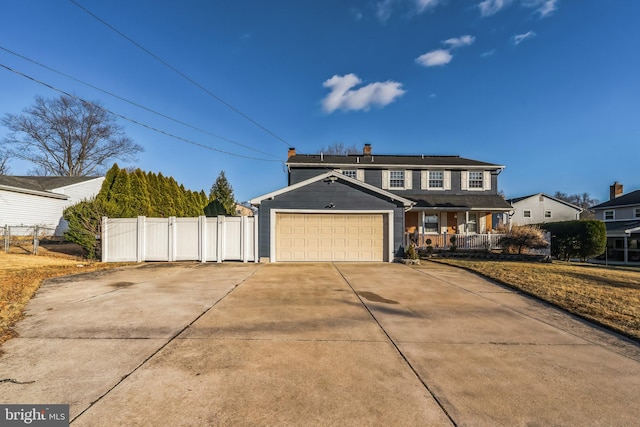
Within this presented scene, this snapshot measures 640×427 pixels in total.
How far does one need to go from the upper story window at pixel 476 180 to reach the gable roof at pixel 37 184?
2898cm

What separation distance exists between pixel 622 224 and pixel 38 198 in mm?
45198

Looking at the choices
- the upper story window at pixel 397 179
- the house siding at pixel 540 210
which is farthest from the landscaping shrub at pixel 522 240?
the house siding at pixel 540 210

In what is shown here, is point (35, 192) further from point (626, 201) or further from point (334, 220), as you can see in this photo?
point (626, 201)

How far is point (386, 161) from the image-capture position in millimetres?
19938

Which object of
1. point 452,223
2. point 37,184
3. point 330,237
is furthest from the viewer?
point 37,184

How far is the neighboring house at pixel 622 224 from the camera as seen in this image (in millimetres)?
21969

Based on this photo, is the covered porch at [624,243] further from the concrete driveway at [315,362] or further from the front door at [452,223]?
the concrete driveway at [315,362]

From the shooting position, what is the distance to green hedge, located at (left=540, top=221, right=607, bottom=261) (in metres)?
14.9

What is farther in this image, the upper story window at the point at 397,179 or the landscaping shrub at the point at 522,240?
the upper story window at the point at 397,179

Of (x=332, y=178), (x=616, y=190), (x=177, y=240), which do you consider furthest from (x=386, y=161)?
(x=616, y=190)

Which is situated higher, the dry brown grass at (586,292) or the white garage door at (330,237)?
the white garage door at (330,237)

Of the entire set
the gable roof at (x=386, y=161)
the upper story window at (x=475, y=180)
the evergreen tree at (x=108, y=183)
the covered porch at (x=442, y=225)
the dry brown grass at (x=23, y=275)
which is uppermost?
the gable roof at (x=386, y=161)

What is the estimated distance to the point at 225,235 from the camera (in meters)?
12.1

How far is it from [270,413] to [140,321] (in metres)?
3.33
